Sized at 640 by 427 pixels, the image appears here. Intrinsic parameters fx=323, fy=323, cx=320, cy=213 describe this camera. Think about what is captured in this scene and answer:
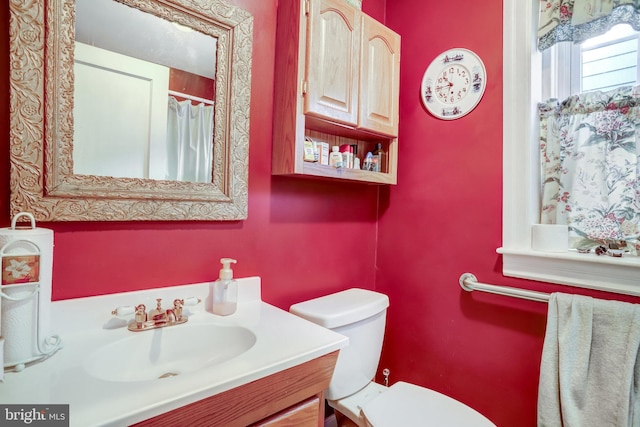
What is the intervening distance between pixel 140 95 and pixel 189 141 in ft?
0.60

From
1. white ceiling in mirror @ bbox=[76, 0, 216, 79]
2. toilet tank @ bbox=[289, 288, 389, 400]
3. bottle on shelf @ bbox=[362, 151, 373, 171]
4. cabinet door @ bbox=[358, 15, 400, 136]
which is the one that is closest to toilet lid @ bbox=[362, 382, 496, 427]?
toilet tank @ bbox=[289, 288, 389, 400]

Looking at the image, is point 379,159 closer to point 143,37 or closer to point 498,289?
point 498,289

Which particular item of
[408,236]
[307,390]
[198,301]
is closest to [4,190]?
[198,301]

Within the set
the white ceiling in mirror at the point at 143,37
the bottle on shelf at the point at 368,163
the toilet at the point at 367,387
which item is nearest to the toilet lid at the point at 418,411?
the toilet at the point at 367,387

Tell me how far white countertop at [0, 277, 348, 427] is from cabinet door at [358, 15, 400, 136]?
2.81 feet

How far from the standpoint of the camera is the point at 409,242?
1600mm

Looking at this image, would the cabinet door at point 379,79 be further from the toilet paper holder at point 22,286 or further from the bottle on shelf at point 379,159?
the toilet paper holder at point 22,286

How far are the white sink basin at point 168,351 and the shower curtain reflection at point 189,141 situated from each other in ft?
1.55

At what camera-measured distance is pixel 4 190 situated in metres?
0.79

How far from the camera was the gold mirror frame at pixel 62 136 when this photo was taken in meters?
0.79

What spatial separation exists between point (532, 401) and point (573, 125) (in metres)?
1.07

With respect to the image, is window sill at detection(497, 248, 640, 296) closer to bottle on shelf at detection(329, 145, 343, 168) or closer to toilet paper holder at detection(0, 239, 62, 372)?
bottle on shelf at detection(329, 145, 343, 168)

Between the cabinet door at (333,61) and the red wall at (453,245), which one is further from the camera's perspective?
the red wall at (453,245)

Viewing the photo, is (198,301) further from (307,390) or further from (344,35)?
(344,35)
